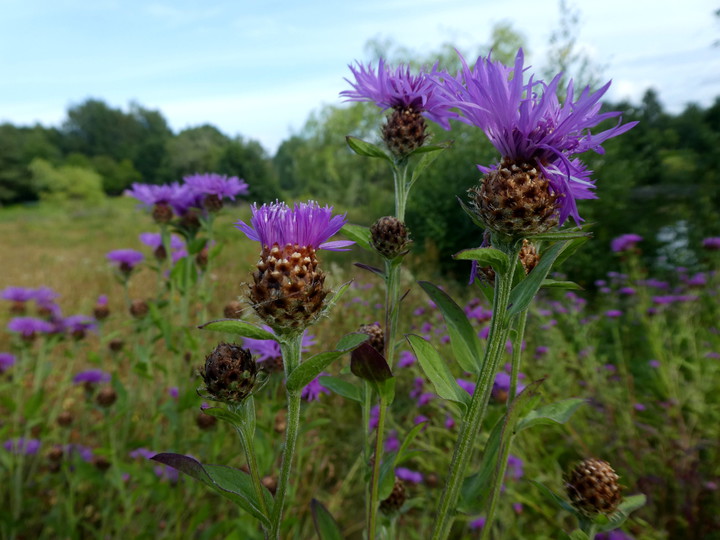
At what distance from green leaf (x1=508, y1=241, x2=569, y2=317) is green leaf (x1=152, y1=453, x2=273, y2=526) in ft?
1.49

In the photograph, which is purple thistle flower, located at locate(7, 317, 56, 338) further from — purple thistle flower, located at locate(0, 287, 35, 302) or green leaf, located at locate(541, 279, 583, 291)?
green leaf, located at locate(541, 279, 583, 291)

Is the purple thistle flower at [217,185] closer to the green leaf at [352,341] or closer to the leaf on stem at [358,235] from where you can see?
the leaf on stem at [358,235]

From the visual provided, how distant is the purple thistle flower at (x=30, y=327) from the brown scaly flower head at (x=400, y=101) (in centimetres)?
215

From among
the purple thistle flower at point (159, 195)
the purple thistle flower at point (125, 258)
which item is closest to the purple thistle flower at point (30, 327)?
the purple thistle flower at point (125, 258)

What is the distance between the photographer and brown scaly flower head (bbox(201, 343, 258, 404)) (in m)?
0.68

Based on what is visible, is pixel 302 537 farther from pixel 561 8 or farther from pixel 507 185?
pixel 561 8

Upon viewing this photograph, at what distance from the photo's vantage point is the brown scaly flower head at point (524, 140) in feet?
2.13

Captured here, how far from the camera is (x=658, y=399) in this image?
280 centimetres

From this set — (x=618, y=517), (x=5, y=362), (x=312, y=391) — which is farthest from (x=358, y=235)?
(x=5, y=362)

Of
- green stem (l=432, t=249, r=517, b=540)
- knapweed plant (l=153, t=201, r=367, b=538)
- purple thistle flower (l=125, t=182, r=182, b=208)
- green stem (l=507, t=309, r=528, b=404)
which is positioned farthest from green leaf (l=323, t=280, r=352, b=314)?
purple thistle flower (l=125, t=182, r=182, b=208)

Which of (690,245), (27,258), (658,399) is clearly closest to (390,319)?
(658,399)

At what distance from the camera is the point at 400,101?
3.63 feet

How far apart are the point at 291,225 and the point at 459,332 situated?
328 mm

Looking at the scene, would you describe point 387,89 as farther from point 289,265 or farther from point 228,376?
point 228,376
